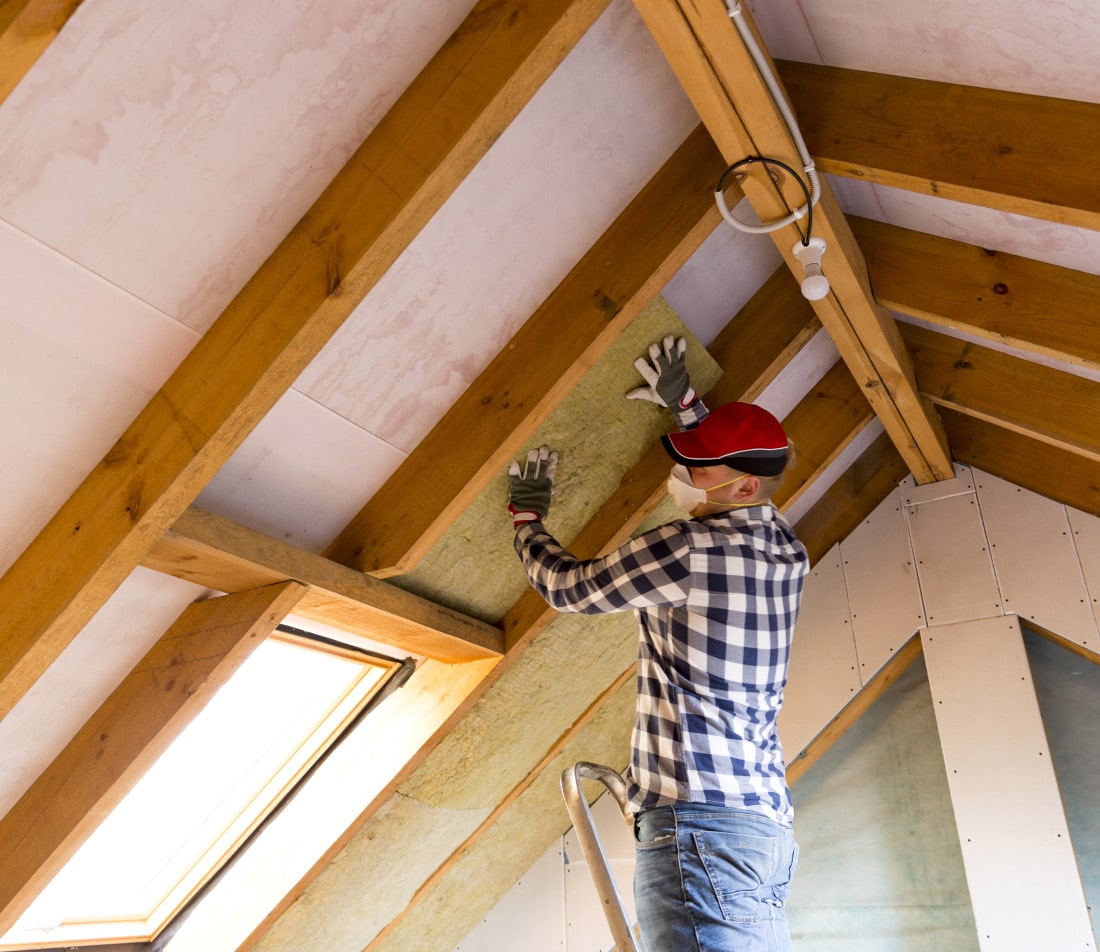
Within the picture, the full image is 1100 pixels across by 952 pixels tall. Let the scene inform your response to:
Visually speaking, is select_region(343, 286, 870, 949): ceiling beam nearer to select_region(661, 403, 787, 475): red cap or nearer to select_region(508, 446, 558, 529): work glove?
select_region(508, 446, 558, 529): work glove

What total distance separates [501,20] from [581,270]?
73 centimetres

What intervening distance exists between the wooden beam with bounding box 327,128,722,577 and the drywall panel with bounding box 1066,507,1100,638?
2151 mm

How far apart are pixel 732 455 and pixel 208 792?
1829mm

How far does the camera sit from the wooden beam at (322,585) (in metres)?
1.68

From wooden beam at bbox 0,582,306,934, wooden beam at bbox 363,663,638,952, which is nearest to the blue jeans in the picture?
wooden beam at bbox 0,582,306,934

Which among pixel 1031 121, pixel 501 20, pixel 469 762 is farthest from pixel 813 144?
pixel 469 762

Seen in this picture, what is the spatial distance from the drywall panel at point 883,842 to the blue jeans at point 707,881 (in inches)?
78.3

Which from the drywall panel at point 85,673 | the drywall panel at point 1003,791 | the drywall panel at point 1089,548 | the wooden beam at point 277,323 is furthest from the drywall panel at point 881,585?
the wooden beam at point 277,323

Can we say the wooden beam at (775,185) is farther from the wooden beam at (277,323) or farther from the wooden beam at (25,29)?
the wooden beam at (25,29)

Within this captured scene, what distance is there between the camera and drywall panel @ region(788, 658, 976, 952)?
3.44 metres

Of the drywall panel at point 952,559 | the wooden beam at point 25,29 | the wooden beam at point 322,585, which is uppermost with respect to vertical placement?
the drywall panel at point 952,559

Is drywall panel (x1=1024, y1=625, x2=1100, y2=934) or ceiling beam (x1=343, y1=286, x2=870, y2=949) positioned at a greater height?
ceiling beam (x1=343, y1=286, x2=870, y2=949)

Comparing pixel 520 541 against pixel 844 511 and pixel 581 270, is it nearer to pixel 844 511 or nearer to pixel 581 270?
pixel 581 270

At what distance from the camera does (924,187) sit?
1.67 metres
